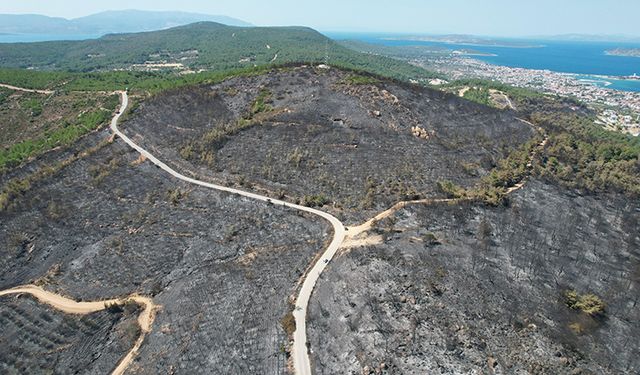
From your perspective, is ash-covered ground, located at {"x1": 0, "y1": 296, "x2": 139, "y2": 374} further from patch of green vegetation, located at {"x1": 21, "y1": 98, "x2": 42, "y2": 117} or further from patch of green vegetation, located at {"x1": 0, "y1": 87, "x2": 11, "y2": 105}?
patch of green vegetation, located at {"x1": 0, "y1": 87, "x2": 11, "y2": 105}

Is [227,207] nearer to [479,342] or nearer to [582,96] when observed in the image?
[479,342]

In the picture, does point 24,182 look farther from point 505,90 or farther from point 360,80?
point 505,90

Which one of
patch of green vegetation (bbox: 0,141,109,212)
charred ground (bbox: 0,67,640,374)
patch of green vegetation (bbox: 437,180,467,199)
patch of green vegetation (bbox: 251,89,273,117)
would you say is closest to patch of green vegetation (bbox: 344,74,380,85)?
charred ground (bbox: 0,67,640,374)

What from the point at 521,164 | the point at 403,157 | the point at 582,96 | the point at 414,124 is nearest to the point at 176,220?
the point at 403,157

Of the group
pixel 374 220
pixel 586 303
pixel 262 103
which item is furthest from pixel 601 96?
pixel 586 303

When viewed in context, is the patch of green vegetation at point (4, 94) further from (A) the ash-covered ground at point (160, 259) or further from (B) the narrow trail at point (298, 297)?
(B) the narrow trail at point (298, 297)

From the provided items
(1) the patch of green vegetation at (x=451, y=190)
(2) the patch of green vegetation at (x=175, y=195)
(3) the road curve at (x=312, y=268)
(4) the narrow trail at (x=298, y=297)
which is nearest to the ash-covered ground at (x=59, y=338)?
(4) the narrow trail at (x=298, y=297)
